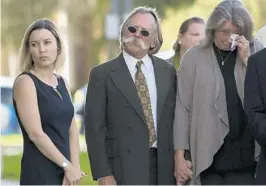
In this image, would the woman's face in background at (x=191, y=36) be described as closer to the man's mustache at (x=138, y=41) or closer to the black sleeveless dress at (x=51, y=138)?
the man's mustache at (x=138, y=41)

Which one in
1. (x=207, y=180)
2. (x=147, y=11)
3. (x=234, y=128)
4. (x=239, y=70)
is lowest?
(x=207, y=180)

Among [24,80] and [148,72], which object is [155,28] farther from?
[24,80]

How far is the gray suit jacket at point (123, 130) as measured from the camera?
4691 mm

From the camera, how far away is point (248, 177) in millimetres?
4742

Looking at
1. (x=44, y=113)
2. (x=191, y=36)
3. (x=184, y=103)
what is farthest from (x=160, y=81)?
(x=191, y=36)

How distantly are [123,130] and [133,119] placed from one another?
0.09 metres

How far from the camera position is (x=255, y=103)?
4.15 metres

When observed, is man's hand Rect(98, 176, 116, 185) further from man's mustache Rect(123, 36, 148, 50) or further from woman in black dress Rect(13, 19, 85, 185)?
man's mustache Rect(123, 36, 148, 50)

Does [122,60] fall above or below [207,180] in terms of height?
above

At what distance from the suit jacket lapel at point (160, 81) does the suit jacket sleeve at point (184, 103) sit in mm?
88

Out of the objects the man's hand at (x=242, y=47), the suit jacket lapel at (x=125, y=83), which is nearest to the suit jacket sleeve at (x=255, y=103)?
the man's hand at (x=242, y=47)

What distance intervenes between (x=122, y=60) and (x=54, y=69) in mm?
410

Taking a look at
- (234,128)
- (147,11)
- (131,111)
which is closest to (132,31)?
(147,11)

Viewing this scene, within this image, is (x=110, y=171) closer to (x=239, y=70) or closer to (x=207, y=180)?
(x=207, y=180)
